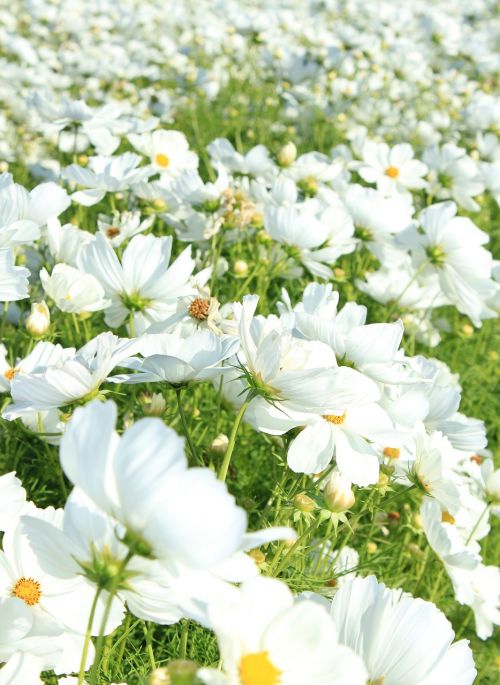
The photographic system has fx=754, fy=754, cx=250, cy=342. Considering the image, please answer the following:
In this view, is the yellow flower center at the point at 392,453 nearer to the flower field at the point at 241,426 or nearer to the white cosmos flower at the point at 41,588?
the flower field at the point at 241,426

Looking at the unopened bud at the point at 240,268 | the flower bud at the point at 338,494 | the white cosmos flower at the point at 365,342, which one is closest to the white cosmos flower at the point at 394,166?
the unopened bud at the point at 240,268

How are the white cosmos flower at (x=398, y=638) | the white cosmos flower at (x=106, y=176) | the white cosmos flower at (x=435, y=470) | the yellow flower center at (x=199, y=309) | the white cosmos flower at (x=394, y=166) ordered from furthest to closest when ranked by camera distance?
the white cosmos flower at (x=394, y=166) → the white cosmos flower at (x=106, y=176) → the yellow flower center at (x=199, y=309) → the white cosmos flower at (x=435, y=470) → the white cosmos flower at (x=398, y=638)

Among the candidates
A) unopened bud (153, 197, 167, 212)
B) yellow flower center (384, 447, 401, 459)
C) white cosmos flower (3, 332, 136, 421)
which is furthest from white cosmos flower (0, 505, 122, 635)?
unopened bud (153, 197, 167, 212)

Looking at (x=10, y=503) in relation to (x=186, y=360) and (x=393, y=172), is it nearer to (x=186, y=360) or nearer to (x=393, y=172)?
(x=186, y=360)

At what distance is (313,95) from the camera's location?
10.3 feet

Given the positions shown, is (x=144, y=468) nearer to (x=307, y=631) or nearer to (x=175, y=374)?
(x=307, y=631)

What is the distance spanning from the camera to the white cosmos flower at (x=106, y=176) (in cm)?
136

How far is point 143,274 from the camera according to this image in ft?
3.32

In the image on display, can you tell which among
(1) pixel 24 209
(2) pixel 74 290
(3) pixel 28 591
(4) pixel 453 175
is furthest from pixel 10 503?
(4) pixel 453 175

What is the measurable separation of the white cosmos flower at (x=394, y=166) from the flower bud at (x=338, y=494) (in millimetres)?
1312

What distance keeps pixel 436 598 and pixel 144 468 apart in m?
0.95

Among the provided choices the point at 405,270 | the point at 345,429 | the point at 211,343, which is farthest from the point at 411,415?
the point at 405,270

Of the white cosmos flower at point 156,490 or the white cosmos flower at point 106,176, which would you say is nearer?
the white cosmos flower at point 156,490

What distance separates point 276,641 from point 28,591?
333 millimetres
